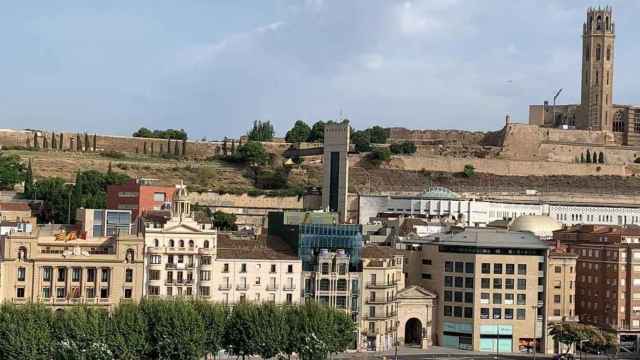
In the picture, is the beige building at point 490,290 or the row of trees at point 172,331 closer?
the row of trees at point 172,331

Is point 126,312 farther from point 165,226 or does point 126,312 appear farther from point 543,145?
point 543,145

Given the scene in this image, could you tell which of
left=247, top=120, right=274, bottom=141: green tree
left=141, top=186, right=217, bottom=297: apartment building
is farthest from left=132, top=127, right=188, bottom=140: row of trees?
left=141, top=186, right=217, bottom=297: apartment building

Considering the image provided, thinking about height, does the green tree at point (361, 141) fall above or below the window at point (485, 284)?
above

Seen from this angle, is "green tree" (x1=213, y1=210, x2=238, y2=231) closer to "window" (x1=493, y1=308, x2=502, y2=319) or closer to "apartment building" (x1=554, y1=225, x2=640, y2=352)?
"window" (x1=493, y1=308, x2=502, y2=319)

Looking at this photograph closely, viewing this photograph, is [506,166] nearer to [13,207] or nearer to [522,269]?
[522,269]

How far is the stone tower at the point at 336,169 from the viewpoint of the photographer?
129000 millimetres

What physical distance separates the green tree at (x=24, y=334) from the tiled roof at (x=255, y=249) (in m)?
16.8

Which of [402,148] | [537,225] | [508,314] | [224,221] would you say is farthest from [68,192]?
[402,148]

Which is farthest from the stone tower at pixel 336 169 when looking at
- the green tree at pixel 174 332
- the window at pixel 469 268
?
the green tree at pixel 174 332

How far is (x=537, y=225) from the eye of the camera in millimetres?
115875

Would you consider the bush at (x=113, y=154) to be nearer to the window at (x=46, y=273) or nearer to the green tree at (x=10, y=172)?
the green tree at (x=10, y=172)

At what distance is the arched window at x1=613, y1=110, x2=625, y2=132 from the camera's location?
187 m

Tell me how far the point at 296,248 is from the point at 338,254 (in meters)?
2.76

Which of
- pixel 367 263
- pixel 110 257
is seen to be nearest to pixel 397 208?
pixel 367 263
